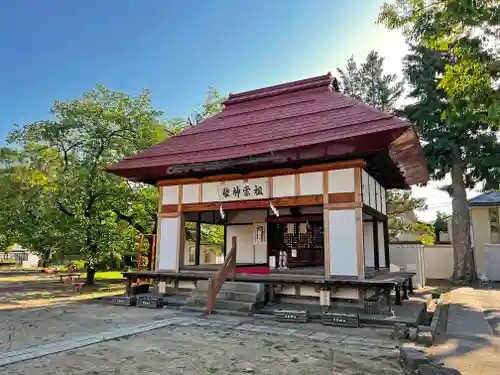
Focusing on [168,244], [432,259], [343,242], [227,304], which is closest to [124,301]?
[168,244]

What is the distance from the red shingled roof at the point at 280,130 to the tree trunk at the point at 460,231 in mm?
7169

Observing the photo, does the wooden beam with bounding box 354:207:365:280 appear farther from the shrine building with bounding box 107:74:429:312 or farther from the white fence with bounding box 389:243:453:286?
the white fence with bounding box 389:243:453:286

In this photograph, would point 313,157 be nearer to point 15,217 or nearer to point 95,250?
point 95,250

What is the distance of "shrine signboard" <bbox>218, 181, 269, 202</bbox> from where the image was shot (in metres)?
10.6

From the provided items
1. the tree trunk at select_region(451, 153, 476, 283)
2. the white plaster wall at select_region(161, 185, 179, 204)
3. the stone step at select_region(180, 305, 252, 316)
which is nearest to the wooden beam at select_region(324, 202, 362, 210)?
the stone step at select_region(180, 305, 252, 316)

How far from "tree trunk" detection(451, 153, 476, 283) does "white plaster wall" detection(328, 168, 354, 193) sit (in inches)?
493

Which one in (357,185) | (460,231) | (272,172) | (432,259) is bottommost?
(432,259)

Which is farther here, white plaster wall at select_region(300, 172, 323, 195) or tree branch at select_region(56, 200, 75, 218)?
tree branch at select_region(56, 200, 75, 218)

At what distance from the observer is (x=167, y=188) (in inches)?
475

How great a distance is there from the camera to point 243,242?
15047 mm

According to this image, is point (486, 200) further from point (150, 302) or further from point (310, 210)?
point (150, 302)

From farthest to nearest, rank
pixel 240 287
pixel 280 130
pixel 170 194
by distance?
pixel 170 194 < pixel 280 130 < pixel 240 287

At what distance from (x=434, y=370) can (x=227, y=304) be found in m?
5.78

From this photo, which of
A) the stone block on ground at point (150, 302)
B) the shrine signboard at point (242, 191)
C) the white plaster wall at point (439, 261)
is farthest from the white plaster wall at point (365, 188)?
the white plaster wall at point (439, 261)
